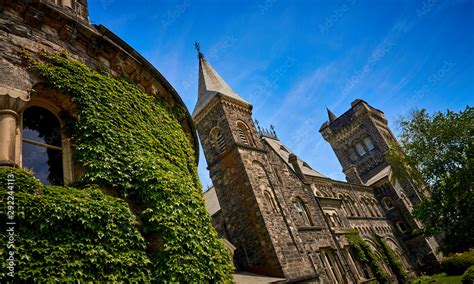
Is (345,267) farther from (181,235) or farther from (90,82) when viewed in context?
(90,82)

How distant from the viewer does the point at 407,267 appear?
2991cm

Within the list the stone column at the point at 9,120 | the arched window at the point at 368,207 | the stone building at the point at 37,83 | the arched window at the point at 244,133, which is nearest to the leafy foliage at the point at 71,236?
the stone column at the point at 9,120

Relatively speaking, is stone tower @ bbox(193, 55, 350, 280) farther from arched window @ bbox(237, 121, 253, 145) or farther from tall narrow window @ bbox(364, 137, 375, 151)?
tall narrow window @ bbox(364, 137, 375, 151)

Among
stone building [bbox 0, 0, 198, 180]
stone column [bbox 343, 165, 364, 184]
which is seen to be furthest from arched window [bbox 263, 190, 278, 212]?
stone column [bbox 343, 165, 364, 184]

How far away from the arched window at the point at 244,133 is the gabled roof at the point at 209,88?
2.18 m

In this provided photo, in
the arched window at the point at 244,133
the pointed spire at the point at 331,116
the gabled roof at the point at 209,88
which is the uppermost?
the pointed spire at the point at 331,116

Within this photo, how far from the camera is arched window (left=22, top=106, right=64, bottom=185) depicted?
205 inches

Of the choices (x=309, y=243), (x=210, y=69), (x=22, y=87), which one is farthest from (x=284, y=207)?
(x=22, y=87)

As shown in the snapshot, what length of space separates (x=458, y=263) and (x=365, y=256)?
20.0ft

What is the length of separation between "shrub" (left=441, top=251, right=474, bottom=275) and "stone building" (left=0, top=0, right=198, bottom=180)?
81.3 feet

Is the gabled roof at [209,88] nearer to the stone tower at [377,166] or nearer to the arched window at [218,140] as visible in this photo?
the arched window at [218,140]

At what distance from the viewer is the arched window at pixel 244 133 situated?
20.0 meters

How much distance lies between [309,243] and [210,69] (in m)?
15.5

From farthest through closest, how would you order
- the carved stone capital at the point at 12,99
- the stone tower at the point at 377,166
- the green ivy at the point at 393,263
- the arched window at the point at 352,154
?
the arched window at the point at 352,154
the stone tower at the point at 377,166
the green ivy at the point at 393,263
the carved stone capital at the point at 12,99
